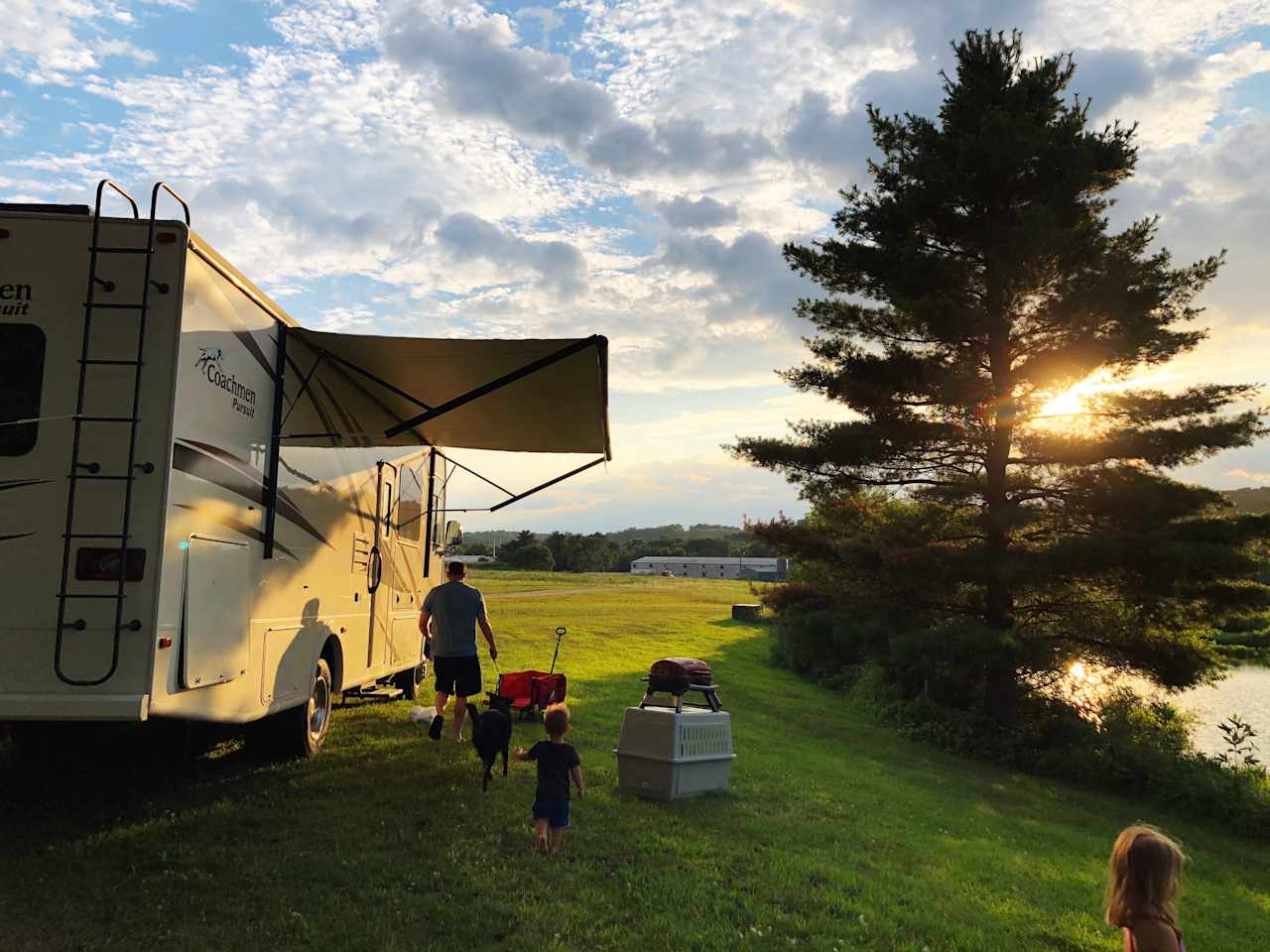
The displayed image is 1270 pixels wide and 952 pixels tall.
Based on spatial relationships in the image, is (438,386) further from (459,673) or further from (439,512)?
(439,512)

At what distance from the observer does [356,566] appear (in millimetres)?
9031

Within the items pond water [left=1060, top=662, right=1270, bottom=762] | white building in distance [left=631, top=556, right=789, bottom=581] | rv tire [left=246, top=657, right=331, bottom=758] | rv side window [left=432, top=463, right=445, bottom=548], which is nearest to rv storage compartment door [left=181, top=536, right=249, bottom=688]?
rv tire [left=246, top=657, right=331, bottom=758]

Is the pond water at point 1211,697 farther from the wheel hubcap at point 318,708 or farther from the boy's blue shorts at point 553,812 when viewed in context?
the wheel hubcap at point 318,708

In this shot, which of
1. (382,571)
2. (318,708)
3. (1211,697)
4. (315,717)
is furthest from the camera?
(1211,697)

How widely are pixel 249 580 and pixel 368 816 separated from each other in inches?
74.0

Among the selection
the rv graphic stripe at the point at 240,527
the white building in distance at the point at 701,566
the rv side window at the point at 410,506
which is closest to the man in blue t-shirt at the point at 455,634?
the rv graphic stripe at the point at 240,527

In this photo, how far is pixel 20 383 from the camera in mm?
5293

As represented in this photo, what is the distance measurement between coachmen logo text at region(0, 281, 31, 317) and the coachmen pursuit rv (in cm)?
1

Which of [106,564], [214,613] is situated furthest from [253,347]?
[106,564]

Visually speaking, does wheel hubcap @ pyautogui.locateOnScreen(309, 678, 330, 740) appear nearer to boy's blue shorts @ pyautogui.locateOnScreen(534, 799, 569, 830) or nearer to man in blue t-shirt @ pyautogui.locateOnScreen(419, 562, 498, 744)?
man in blue t-shirt @ pyautogui.locateOnScreen(419, 562, 498, 744)

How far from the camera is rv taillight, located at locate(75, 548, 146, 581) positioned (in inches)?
200

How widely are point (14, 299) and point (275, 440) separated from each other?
1.97m

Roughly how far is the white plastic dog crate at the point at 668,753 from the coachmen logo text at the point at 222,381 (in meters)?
3.87

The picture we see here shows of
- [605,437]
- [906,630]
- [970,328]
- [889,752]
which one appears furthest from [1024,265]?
[605,437]
